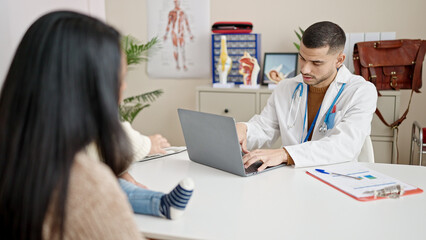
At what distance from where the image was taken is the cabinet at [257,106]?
3.33 m

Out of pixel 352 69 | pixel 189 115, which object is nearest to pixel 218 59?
pixel 352 69

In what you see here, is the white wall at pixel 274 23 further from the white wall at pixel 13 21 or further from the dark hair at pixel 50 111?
the dark hair at pixel 50 111

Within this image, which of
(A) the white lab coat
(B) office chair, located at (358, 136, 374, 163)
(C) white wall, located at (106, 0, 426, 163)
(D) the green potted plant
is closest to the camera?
(A) the white lab coat

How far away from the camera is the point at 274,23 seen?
395cm

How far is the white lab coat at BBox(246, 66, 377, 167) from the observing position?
6.56 feet

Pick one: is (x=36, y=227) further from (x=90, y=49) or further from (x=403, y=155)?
(x=403, y=155)

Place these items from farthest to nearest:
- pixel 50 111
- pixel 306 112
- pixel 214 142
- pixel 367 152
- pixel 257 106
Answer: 1. pixel 257 106
2. pixel 306 112
3. pixel 367 152
4. pixel 214 142
5. pixel 50 111

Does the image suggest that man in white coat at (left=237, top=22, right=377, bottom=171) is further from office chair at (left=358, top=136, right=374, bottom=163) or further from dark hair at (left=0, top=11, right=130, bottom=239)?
dark hair at (left=0, top=11, right=130, bottom=239)

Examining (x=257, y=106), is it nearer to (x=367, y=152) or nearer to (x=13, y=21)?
(x=367, y=152)

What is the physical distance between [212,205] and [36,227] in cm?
74

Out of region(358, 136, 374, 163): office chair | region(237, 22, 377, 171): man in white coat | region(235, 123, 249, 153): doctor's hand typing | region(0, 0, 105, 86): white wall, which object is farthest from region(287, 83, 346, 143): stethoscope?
region(0, 0, 105, 86): white wall

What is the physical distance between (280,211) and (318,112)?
1.07m

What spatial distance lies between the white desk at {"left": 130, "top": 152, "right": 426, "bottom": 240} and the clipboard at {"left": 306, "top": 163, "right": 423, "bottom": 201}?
3cm

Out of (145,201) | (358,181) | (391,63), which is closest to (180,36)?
(391,63)
